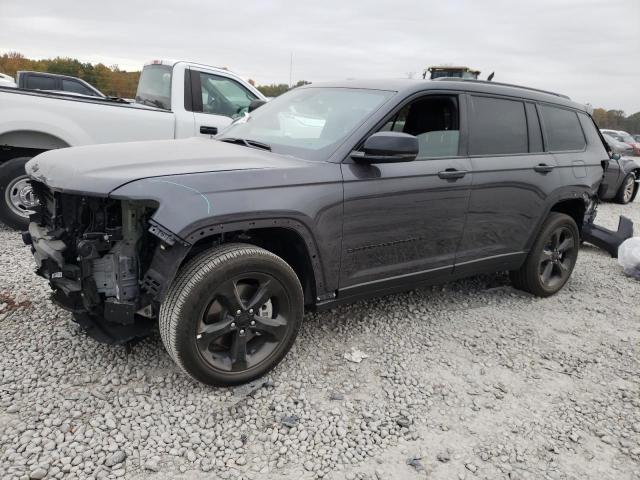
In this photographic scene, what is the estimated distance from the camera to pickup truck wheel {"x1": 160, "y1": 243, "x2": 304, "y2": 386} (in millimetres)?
2598

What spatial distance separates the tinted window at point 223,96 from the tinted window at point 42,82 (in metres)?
8.12

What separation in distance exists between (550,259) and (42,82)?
501 inches

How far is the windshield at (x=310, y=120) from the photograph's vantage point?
127 inches

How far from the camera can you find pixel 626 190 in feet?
36.3

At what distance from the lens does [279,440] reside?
8.29 ft

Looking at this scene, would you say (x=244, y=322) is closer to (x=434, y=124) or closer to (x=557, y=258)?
(x=434, y=124)

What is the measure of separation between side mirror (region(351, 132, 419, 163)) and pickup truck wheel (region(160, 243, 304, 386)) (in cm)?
86

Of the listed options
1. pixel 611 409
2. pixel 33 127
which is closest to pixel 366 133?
pixel 611 409

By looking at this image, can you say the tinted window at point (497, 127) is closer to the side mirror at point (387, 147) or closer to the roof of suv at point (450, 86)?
the roof of suv at point (450, 86)

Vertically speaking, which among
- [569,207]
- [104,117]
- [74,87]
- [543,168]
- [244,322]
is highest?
[74,87]

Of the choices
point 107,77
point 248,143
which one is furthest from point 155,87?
point 107,77

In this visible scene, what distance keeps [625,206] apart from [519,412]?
32.6 ft

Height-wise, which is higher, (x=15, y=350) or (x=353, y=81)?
(x=353, y=81)

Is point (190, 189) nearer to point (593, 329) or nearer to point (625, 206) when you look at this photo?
point (593, 329)
